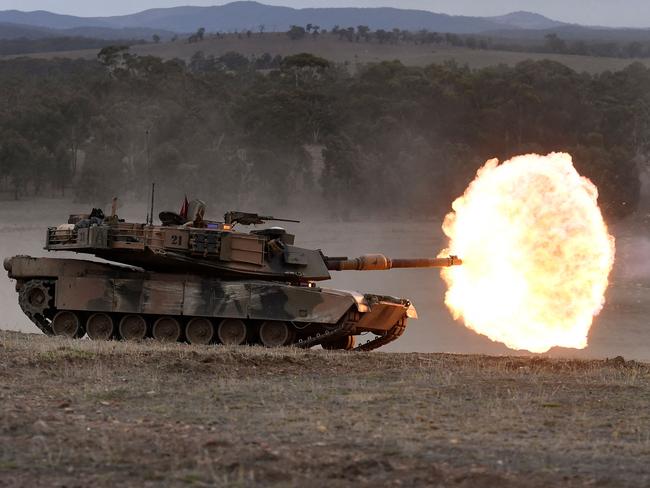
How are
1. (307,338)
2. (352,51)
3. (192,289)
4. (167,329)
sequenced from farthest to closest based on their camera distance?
(352,51), (167,329), (307,338), (192,289)

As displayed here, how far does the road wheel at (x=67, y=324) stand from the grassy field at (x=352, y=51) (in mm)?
87663

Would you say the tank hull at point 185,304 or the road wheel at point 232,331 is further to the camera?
the road wheel at point 232,331

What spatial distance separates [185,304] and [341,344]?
3264mm

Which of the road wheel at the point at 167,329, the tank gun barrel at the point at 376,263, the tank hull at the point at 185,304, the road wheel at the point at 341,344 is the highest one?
the tank gun barrel at the point at 376,263

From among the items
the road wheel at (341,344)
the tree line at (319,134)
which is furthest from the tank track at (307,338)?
the tree line at (319,134)

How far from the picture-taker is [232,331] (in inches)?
955

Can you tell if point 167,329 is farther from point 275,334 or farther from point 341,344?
point 341,344

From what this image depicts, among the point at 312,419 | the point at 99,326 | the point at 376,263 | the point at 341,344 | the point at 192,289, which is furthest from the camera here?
the point at 376,263

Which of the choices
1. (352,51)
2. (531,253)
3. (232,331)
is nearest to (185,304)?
(232,331)

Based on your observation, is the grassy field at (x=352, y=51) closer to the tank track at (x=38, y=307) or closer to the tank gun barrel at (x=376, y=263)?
the tank gun barrel at (x=376, y=263)

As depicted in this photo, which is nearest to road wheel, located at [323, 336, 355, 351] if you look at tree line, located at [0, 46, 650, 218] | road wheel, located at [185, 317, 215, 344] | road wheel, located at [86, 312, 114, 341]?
road wheel, located at [185, 317, 215, 344]

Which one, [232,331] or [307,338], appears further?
[307,338]

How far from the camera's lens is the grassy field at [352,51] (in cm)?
11600

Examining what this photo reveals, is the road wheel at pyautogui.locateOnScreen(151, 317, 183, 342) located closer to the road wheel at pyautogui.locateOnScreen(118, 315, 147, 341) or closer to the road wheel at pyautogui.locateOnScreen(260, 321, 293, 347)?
the road wheel at pyautogui.locateOnScreen(118, 315, 147, 341)
